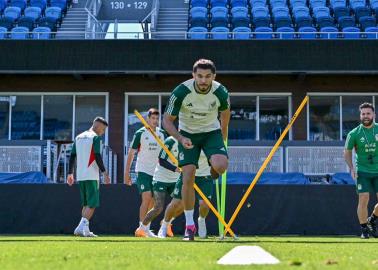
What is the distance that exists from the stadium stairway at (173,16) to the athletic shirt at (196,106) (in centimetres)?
1653

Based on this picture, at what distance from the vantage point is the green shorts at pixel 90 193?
1234 centimetres

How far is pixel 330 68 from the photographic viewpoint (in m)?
20.4

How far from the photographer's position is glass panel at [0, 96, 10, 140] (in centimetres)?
2220

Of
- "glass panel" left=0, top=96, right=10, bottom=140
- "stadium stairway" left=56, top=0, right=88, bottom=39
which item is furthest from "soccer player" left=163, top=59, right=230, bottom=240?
"stadium stairway" left=56, top=0, right=88, bottom=39

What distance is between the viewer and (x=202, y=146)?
9180 millimetres

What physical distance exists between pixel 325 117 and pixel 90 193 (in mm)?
11215

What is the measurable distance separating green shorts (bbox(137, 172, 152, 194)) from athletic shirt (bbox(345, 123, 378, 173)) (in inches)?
133

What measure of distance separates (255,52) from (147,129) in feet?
27.8

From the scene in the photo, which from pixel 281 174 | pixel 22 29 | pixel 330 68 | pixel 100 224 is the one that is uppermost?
pixel 22 29

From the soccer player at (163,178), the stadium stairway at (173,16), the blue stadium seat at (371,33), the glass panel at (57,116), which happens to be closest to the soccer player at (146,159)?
the soccer player at (163,178)

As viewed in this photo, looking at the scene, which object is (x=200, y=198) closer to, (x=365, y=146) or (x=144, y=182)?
(x=144, y=182)

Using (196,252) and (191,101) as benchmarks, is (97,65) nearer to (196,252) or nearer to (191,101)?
(191,101)

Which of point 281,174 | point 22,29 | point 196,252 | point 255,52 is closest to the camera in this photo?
point 196,252

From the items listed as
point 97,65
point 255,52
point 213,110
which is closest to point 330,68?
point 255,52
